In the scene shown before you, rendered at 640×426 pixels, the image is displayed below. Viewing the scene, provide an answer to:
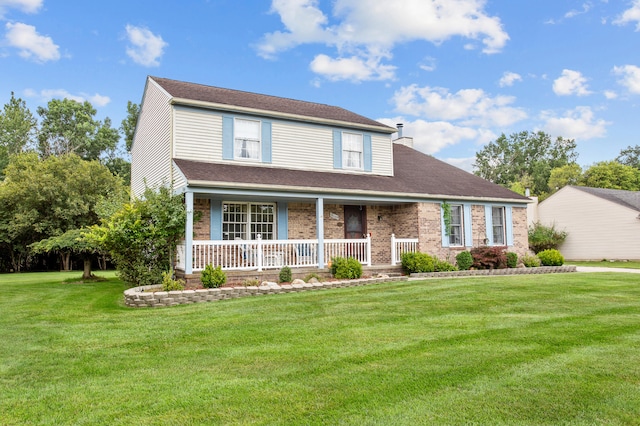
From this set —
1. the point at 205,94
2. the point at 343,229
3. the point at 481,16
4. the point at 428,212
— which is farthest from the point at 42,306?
the point at 481,16

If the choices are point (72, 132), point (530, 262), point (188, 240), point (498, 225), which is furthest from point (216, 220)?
point (72, 132)

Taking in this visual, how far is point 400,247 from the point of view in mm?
14617

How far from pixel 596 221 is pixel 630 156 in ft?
128

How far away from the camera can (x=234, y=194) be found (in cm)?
1175

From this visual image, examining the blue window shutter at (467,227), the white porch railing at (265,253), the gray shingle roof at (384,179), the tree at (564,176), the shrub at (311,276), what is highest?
the tree at (564,176)

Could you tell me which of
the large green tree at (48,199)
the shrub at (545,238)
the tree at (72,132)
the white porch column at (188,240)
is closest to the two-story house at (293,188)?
the white porch column at (188,240)

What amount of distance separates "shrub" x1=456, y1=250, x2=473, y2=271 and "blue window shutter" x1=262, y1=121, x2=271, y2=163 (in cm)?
737

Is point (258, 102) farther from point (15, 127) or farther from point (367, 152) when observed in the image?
point (15, 127)

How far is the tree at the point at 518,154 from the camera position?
53.2m

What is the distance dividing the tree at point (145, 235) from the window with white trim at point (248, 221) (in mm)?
1654

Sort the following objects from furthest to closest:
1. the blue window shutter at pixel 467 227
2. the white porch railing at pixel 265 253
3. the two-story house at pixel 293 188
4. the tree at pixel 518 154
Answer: the tree at pixel 518 154, the blue window shutter at pixel 467 227, the two-story house at pixel 293 188, the white porch railing at pixel 265 253

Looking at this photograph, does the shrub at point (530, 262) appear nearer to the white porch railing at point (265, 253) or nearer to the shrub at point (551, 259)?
the shrub at point (551, 259)

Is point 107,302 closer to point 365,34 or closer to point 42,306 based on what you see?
point 42,306

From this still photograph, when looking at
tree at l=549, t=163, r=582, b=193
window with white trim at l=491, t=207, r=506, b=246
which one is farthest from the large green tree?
tree at l=549, t=163, r=582, b=193
